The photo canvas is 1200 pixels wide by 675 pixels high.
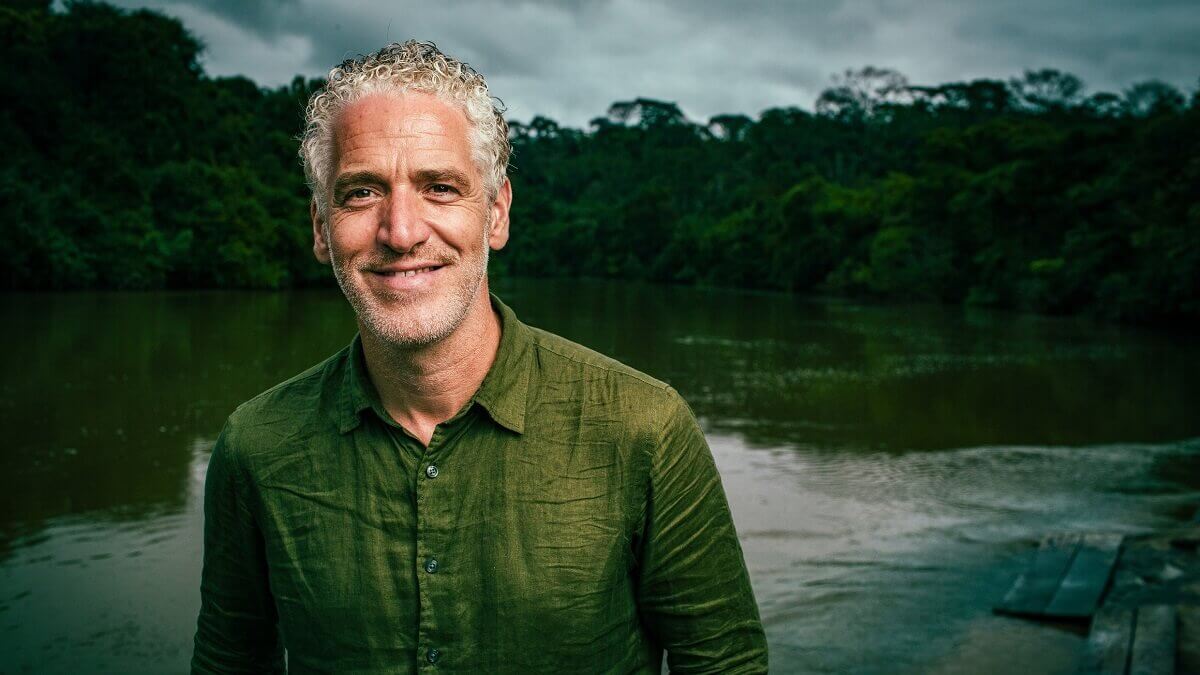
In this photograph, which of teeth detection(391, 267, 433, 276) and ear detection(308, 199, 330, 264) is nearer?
teeth detection(391, 267, 433, 276)

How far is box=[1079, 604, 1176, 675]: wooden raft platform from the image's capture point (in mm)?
4730

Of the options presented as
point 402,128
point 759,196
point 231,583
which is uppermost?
point 759,196

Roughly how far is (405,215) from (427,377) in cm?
25

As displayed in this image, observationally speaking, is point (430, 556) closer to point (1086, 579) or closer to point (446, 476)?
point (446, 476)

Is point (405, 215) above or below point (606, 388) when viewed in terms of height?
above

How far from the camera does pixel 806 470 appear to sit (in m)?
10.7

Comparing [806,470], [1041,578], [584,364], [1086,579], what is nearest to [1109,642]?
[1086,579]

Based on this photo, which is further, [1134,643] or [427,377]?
[1134,643]

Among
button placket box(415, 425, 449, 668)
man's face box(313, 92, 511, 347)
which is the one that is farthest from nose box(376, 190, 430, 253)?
button placket box(415, 425, 449, 668)

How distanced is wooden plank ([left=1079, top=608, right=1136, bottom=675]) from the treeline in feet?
74.1

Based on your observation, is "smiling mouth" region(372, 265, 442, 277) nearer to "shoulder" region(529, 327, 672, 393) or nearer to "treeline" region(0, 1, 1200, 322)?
"shoulder" region(529, 327, 672, 393)

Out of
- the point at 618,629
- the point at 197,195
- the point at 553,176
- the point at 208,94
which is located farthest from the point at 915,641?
the point at 553,176

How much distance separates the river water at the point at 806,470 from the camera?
628 centimetres

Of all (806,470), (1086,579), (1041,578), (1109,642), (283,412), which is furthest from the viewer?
(806,470)
